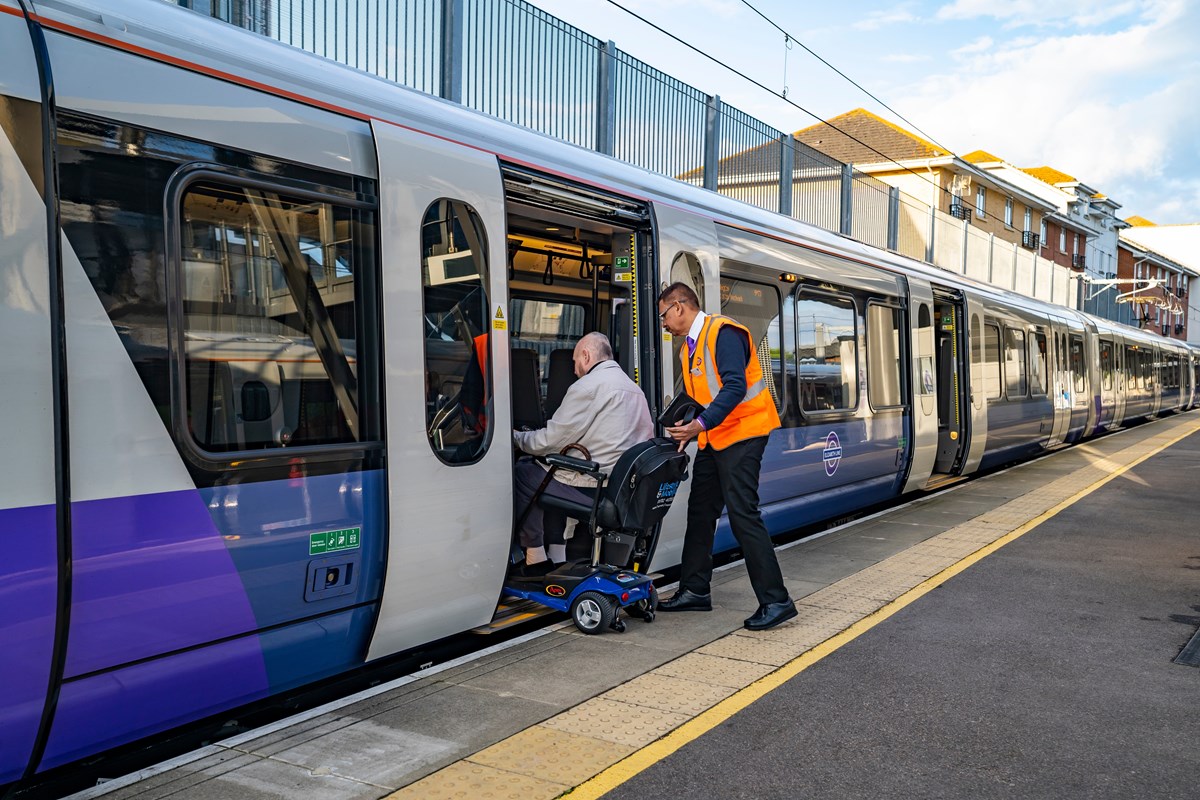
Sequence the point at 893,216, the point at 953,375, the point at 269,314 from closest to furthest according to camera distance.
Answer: the point at 269,314
the point at 953,375
the point at 893,216

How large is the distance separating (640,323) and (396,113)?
2282 millimetres

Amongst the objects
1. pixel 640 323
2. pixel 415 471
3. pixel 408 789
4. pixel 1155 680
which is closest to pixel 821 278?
pixel 640 323

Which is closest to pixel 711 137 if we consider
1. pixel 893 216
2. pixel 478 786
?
pixel 893 216

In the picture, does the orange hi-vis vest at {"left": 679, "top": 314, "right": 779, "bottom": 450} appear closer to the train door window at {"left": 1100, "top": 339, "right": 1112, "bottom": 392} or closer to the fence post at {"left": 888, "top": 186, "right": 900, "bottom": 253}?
the fence post at {"left": 888, "top": 186, "right": 900, "bottom": 253}

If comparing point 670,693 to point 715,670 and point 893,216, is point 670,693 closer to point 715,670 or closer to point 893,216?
point 715,670

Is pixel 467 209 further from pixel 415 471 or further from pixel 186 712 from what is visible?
pixel 186 712

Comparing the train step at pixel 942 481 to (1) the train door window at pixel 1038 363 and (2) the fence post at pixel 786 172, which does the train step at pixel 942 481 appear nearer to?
(1) the train door window at pixel 1038 363

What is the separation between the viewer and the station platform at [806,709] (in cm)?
342

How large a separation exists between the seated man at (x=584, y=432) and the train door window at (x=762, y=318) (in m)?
1.89

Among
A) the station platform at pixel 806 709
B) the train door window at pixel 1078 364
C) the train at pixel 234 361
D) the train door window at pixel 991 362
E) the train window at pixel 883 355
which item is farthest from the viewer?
the train door window at pixel 1078 364

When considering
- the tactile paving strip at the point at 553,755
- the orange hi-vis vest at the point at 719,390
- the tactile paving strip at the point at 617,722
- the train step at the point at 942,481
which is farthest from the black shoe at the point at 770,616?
the train step at the point at 942,481

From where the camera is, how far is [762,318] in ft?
25.2

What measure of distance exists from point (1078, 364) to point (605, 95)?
12078 mm

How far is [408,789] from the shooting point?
329 cm
